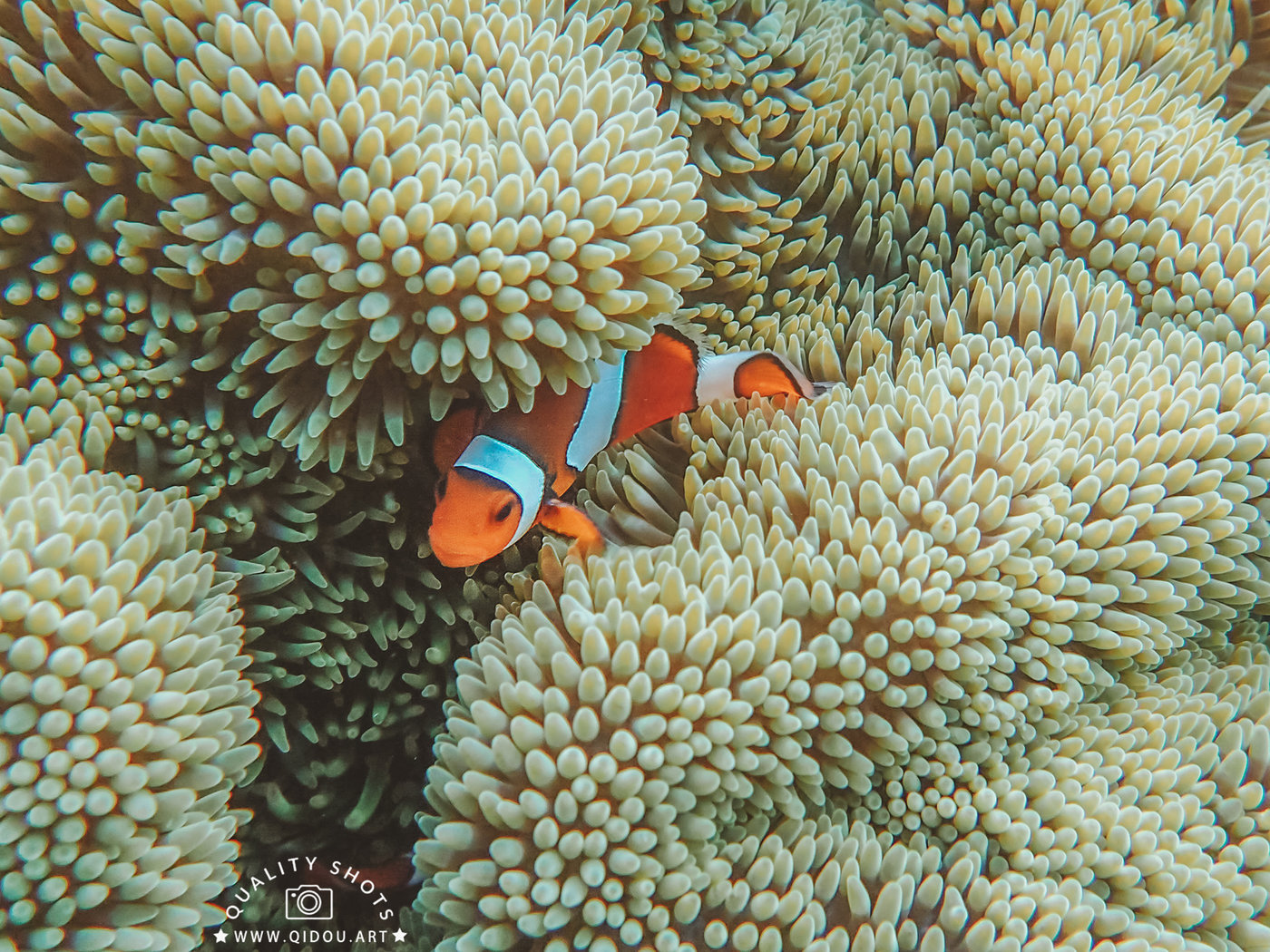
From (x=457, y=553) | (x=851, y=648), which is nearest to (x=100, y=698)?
(x=457, y=553)

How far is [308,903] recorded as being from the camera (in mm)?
1036

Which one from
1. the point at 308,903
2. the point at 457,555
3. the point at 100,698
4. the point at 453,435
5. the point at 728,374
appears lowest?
the point at 308,903

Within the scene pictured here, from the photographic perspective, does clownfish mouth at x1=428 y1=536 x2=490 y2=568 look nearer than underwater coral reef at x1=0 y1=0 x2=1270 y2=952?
No

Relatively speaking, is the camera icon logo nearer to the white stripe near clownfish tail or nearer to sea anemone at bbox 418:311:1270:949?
sea anemone at bbox 418:311:1270:949

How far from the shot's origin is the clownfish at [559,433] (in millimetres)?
895

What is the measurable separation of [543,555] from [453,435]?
0.52ft

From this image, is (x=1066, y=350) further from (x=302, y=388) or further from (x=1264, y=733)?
(x=302, y=388)

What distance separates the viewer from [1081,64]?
3.78 ft

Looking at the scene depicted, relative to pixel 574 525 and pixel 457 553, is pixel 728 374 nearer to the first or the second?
pixel 574 525

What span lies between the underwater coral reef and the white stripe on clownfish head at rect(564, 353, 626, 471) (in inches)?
1.2

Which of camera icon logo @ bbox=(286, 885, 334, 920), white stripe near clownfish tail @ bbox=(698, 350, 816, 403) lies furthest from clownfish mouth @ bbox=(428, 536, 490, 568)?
camera icon logo @ bbox=(286, 885, 334, 920)

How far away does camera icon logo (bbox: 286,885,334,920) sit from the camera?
3.38ft

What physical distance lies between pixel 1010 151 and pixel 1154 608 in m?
0.62

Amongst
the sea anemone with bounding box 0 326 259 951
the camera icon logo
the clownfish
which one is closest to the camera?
the sea anemone with bounding box 0 326 259 951
